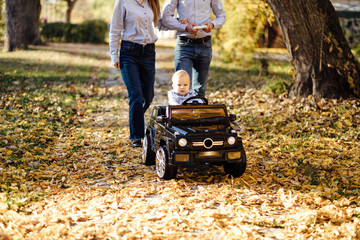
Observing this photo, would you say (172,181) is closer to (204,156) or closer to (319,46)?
(204,156)

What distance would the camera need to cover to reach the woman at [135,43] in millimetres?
5844

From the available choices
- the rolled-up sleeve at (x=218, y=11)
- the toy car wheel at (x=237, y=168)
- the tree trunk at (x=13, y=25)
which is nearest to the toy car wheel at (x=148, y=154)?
the toy car wheel at (x=237, y=168)

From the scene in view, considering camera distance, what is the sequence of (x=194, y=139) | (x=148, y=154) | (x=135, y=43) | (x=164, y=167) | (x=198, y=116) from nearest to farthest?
(x=194, y=139) → (x=164, y=167) → (x=198, y=116) → (x=148, y=154) → (x=135, y=43)

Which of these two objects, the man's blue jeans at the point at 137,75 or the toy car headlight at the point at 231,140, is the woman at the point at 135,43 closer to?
the man's blue jeans at the point at 137,75

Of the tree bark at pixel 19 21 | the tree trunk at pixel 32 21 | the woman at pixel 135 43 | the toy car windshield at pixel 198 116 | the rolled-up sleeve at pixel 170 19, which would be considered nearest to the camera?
the toy car windshield at pixel 198 116

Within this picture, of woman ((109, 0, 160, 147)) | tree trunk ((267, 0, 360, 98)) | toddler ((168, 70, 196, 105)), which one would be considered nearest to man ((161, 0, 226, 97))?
woman ((109, 0, 160, 147))

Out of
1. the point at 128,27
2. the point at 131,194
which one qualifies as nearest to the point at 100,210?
the point at 131,194

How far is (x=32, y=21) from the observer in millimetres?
22406

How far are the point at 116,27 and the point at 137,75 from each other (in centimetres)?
70

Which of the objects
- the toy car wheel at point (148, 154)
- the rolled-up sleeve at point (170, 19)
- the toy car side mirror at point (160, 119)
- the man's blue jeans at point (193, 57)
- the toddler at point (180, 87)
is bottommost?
the toy car wheel at point (148, 154)

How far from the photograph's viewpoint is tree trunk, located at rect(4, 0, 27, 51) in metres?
19.9

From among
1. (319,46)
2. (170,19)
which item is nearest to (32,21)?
(319,46)

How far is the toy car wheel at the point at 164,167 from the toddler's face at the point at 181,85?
820 millimetres

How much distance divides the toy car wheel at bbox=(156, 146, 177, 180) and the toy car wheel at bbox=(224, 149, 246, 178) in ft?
2.02
